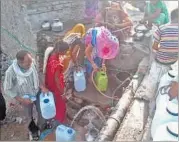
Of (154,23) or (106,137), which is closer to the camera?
(106,137)

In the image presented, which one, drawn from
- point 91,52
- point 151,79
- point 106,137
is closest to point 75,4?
point 91,52

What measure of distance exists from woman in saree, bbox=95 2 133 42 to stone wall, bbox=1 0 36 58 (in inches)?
61.2

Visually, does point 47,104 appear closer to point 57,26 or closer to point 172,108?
point 172,108

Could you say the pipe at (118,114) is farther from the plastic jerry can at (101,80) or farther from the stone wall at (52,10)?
the stone wall at (52,10)

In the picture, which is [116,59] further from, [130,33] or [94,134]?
[94,134]

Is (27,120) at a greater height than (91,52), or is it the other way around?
(91,52)

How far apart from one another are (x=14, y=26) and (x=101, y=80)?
281cm

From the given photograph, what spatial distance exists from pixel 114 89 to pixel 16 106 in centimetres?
196

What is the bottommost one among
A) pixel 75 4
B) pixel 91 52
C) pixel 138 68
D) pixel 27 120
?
pixel 27 120

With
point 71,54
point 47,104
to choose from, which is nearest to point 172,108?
point 47,104

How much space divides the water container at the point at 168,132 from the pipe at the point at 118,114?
4.66ft

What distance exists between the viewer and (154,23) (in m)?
7.43

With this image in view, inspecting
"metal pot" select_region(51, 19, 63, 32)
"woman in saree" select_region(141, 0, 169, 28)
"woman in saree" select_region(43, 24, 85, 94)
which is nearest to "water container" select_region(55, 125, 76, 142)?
"woman in saree" select_region(43, 24, 85, 94)

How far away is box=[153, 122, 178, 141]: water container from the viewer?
11.2 ft
